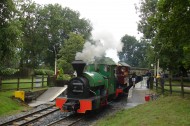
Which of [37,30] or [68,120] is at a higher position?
[37,30]

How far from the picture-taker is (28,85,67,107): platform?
1885 centimetres

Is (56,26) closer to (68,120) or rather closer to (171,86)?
(171,86)

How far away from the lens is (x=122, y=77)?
22.8 metres

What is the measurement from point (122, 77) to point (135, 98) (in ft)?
11.0

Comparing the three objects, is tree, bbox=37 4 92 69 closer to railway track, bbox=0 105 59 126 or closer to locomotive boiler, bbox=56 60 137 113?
railway track, bbox=0 105 59 126

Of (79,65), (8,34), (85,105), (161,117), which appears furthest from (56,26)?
(161,117)

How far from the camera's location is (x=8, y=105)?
16.2m

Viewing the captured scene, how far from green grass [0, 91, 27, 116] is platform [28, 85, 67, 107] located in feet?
3.58

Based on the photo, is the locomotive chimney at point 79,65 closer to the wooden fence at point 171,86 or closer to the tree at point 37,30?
the wooden fence at point 171,86

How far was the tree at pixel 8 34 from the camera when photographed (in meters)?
20.0

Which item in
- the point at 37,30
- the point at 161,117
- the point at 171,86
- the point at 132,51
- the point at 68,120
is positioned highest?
the point at 132,51

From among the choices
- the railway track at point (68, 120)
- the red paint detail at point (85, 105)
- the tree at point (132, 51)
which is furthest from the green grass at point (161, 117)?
the tree at point (132, 51)

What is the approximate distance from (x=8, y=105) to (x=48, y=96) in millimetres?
4756

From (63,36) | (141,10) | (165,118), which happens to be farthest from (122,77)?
(63,36)
